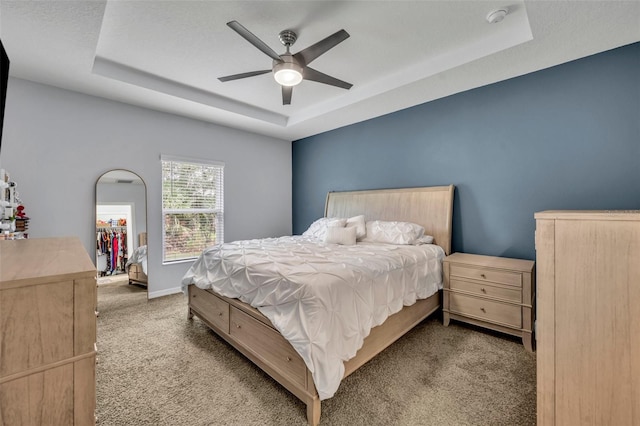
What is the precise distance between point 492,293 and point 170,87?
4168mm

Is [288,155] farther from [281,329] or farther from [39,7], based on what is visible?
[281,329]

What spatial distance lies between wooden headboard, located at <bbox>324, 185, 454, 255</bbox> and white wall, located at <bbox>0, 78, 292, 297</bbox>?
1848 mm

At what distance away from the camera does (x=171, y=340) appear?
101 inches

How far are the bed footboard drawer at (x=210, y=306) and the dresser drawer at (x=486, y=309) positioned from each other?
7.33 feet

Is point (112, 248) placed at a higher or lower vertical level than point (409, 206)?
lower

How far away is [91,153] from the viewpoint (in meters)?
3.32

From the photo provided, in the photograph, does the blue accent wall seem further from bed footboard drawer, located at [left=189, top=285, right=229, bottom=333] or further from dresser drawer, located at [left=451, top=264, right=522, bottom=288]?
bed footboard drawer, located at [left=189, top=285, right=229, bottom=333]

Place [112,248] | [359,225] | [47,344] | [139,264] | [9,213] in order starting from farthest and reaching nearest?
1. [139,264]
2. [359,225]
3. [112,248]
4. [9,213]
5. [47,344]

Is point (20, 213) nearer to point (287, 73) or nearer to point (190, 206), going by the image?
point (190, 206)

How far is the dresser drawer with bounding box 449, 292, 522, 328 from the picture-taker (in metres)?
2.46

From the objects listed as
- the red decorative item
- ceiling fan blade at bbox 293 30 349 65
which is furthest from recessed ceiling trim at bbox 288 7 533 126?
the red decorative item

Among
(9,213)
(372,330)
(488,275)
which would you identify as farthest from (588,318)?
(9,213)

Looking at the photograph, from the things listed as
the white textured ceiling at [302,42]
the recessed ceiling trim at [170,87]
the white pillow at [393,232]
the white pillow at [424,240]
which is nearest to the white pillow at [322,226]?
the white pillow at [393,232]

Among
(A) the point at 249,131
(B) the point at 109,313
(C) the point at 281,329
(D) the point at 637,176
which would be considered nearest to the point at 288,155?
(A) the point at 249,131
